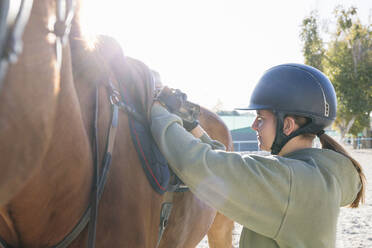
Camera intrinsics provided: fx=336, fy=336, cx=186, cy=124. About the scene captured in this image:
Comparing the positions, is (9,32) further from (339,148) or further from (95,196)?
(339,148)

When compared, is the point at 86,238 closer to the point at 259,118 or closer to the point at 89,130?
the point at 89,130

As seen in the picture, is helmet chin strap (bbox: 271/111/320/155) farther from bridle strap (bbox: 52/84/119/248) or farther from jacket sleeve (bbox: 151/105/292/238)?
bridle strap (bbox: 52/84/119/248)

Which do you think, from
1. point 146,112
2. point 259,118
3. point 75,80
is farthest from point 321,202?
point 75,80

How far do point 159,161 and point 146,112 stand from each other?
0.25m

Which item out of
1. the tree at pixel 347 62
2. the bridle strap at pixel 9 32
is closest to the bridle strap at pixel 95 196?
the bridle strap at pixel 9 32

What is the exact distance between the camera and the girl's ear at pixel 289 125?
1770 mm

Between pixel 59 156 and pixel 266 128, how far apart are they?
3.82 ft

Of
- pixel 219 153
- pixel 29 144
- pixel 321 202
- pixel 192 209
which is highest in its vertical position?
pixel 29 144

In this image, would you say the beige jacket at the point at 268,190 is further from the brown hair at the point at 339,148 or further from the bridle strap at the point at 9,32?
the bridle strap at the point at 9,32

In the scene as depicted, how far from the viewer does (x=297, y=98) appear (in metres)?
1.78

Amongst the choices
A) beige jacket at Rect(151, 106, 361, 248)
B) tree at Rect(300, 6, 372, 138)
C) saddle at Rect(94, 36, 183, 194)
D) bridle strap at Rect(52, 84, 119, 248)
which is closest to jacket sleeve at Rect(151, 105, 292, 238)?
beige jacket at Rect(151, 106, 361, 248)

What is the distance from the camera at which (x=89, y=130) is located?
125 cm

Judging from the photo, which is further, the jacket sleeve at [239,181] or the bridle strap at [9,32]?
the jacket sleeve at [239,181]

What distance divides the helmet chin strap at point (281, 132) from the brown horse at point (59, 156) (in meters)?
0.65
